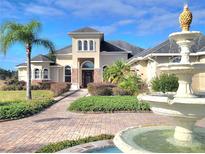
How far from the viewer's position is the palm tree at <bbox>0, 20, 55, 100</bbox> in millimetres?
23281

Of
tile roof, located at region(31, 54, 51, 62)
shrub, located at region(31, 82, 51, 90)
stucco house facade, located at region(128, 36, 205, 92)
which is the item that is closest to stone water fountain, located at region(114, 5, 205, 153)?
stucco house facade, located at region(128, 36, 205, 92)

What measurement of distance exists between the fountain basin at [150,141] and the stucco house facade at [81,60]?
1211 inches

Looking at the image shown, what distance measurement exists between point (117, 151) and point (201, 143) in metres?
2.08

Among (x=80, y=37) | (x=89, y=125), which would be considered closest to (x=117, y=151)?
(x=89, y=125)

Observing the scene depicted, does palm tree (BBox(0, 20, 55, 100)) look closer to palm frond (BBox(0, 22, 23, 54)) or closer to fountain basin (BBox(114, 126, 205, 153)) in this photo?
palm frond (BBox(0, 22, 23, 54))

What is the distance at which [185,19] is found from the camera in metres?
6.75

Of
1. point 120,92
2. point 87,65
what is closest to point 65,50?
point 87,65

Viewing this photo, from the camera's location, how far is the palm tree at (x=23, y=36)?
2328 centimetres

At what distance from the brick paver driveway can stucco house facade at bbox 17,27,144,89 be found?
22724mm

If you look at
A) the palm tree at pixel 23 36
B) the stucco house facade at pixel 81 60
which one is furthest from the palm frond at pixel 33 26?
the stucco house facade at pixel 81 60

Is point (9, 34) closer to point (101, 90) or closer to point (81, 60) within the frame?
point (101, 90)

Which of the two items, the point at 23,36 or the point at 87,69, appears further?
the point at 87,69

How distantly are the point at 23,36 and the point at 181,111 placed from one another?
19.8m

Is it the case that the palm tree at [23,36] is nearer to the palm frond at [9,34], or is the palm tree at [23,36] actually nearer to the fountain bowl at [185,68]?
the palm frond at [9,34]
